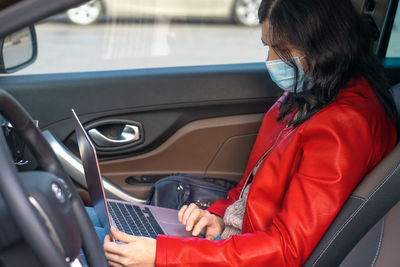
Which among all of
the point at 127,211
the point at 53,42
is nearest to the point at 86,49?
the point at 53,42

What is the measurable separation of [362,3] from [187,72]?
80 centimetres

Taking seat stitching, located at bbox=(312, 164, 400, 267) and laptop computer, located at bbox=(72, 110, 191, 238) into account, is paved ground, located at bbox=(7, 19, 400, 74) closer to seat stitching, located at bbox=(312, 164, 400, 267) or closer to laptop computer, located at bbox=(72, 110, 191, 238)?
laptop computer, located at bbox=(72, 110, 191, 238)

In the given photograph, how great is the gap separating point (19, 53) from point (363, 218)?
4.59 ft

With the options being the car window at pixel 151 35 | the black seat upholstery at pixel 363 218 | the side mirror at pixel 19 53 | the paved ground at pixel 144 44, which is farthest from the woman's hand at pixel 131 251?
the paved ground at pixel 144 44

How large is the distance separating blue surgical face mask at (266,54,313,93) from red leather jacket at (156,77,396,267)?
110 millimetres

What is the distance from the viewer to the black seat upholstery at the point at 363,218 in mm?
1283

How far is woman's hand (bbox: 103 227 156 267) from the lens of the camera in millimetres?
1323

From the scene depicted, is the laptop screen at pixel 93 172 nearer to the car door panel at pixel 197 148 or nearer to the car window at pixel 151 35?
the car door panel at pixel 197 148

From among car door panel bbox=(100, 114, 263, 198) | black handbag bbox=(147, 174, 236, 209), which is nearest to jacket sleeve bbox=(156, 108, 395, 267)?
black handbag bbox=(147, 174, 236, 209)

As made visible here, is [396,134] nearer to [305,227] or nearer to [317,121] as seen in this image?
[317,121]

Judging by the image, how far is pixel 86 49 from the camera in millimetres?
5527

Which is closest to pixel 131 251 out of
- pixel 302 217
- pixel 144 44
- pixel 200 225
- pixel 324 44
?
pixel 200 225

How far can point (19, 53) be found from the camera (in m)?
2.08

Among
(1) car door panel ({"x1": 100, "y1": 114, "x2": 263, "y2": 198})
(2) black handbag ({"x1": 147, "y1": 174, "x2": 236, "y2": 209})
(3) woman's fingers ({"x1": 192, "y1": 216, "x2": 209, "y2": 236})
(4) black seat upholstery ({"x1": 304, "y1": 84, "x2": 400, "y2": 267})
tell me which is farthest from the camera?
(1) car door panel ({"x1": 100, "y1": 114, "x2": 263, "y2": 198})
